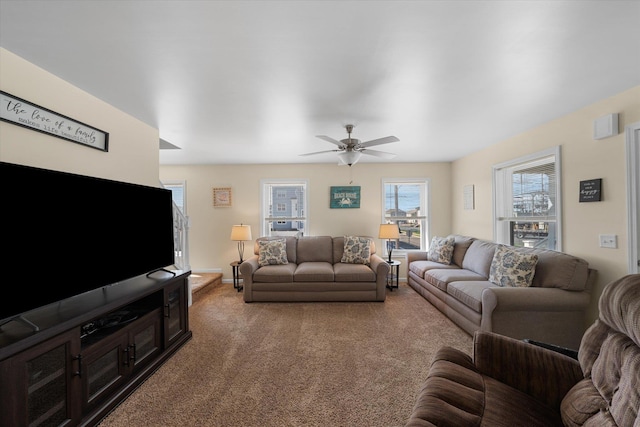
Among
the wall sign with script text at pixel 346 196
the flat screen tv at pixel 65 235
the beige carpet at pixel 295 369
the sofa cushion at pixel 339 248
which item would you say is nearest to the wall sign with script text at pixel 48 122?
the flat screen tv at pixel 65 235

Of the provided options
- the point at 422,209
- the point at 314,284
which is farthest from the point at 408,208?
the point at 314,284

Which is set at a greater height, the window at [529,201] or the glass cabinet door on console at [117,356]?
the window at [529,201]

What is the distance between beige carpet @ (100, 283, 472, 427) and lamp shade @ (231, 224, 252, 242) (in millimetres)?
1451

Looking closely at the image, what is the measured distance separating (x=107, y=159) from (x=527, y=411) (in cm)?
352

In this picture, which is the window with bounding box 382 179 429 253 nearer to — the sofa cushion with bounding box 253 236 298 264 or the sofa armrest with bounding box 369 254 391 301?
the sofa armrest with bounding box 369 254 391 301

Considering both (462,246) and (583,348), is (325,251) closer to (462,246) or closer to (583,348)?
(462,246)

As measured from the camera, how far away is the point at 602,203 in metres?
2.48

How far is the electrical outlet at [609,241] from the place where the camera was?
2.37 m

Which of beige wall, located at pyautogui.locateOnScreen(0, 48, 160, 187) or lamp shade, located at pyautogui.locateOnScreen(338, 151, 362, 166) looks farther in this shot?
lamp shade, located at pyautogui.locateOnScreen(338, 151, 362, 166)

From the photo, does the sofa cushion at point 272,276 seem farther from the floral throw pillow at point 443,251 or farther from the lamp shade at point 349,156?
the floral throw pillow at point 443,251

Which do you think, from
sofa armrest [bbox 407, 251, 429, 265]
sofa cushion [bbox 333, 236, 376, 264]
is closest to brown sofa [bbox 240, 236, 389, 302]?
sofa cushion [bbox 333, 236, 376, 264]

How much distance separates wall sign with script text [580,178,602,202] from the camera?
8.14ft

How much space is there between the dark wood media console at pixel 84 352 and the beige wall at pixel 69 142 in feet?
3.25

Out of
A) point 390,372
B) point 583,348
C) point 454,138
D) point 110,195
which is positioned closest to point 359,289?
point 390,372
